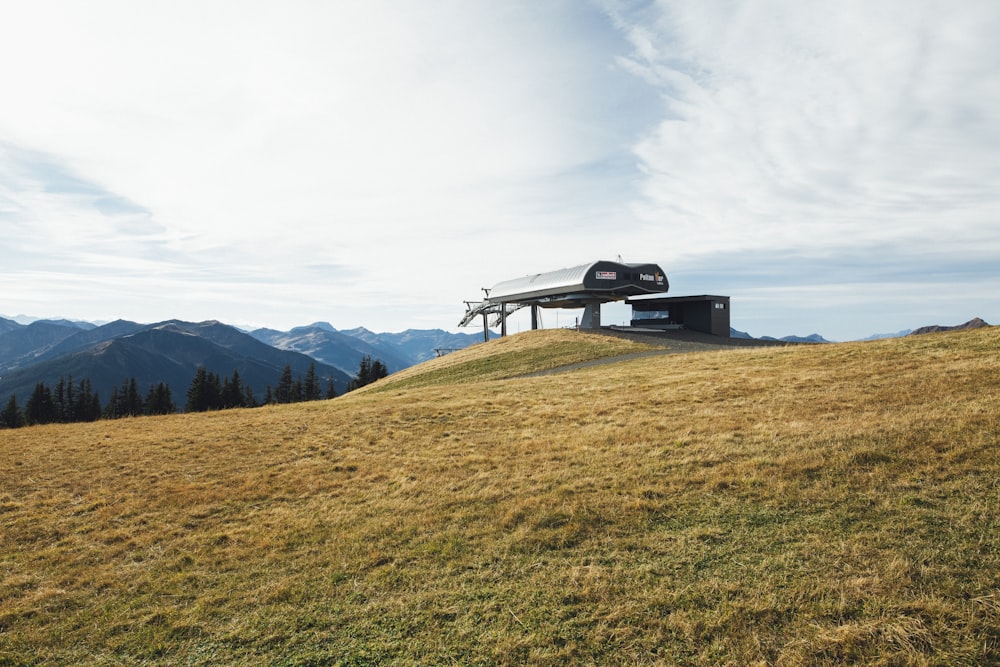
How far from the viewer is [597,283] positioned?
1991 inches

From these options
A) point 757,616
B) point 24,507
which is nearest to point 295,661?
point 757,616

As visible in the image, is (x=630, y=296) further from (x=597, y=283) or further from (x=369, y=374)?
(x=369, y=374)

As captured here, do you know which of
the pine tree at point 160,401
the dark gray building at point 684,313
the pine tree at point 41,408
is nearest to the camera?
the dark gray building at point 684,313

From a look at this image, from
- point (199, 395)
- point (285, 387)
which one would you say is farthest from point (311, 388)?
point (199, 395)

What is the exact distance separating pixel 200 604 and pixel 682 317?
54.8 meters

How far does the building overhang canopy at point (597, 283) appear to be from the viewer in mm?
50688

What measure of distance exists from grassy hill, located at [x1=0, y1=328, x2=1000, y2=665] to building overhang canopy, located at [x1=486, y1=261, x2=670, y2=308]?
114 feet

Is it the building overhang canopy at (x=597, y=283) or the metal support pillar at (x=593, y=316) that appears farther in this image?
the metal support pillar at (x=593, y=316)

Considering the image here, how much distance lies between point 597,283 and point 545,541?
4420 cm

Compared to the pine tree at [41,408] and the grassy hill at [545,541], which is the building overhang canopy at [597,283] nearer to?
the grassy hill at [545,541]

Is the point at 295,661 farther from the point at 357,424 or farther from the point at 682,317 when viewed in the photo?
the point at 682,317

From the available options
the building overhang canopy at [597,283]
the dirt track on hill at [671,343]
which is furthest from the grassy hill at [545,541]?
the building overhang canopy at [597,283]

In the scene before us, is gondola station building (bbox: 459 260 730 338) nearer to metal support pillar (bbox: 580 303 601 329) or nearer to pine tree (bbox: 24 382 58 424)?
metal support pillar (bbox: 580 303 601 329)

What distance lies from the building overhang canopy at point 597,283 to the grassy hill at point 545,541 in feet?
114
